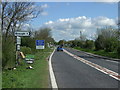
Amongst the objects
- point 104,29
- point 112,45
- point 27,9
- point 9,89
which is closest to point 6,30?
point 27,9

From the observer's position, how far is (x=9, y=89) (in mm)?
8422

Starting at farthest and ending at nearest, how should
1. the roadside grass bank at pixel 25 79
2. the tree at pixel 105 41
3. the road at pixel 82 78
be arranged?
1. the tree at pixel 105 41
2. the road at pixel 82 78
3. the roadside grass bank at pixel 25 79

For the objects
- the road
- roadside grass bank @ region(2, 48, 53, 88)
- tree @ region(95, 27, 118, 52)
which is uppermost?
tree @ region(95, 27, 118, 52)

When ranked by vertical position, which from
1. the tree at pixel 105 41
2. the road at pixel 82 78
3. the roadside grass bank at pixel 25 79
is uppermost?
the tree at pixel 105 41

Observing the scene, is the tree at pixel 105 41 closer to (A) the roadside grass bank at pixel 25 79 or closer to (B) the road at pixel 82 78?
(B) the road at pixel 82 78

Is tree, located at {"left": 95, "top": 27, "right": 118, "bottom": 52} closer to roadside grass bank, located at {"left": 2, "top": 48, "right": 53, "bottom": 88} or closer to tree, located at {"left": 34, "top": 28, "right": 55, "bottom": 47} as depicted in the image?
tree, located at {"left": 34, "top": 28, "right": 55, "bottom": 47}

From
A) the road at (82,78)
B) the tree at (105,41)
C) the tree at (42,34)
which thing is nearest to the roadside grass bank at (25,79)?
the road at (82,78)

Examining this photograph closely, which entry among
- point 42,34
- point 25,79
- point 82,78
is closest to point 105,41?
point 42,34

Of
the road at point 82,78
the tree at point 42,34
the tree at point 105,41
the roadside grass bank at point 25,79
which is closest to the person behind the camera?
the roadside grass bank at point 25,79

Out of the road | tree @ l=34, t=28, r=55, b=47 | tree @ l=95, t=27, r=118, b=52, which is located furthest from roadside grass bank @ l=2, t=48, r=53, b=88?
tree @ l=95, t=27, r=118, b=52

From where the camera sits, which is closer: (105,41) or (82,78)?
(82,78)

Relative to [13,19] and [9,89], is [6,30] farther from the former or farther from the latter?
[9,89]

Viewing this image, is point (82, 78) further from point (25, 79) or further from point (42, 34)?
point (42, 34)

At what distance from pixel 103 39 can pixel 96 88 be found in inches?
2236
